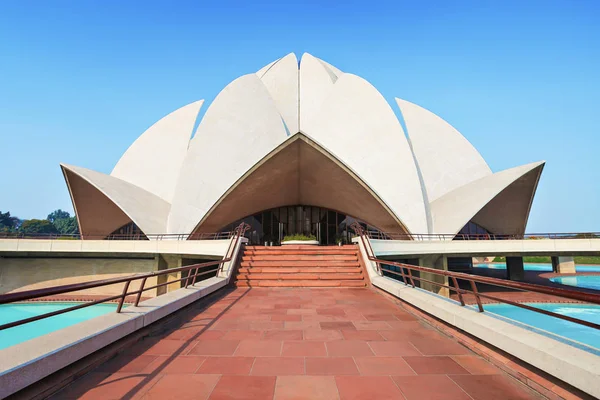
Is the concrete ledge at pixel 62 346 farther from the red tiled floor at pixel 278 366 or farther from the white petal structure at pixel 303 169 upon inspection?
the white petal structure at pixel 303 169

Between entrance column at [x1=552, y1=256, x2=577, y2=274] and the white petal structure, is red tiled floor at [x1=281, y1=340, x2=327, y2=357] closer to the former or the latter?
the white petal structure

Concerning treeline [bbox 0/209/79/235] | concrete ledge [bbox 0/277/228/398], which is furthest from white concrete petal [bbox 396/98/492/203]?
treeline [bbox 0/209/79/235]

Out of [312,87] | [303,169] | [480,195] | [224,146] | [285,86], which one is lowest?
[480,195]

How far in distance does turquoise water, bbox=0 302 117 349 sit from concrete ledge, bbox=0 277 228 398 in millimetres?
7849

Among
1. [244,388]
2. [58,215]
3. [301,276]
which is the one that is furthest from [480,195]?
[58,215]

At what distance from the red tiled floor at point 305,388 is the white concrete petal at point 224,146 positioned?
17787mm

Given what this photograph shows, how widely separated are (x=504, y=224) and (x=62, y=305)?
99.3 ft

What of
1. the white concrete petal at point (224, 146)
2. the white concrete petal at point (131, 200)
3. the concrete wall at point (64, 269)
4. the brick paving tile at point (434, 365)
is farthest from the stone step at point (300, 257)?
the white concrete petal at point (131, 200)

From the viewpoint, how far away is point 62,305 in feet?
47.0

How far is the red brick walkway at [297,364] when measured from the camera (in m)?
2.61

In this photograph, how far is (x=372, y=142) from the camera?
840 inches

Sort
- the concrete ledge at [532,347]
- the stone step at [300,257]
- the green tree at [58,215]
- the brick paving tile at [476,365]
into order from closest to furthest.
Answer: the concrete ledge at [532,347] → the brick paving tile at [476,365] → the stone step at [300,257] → the green tree at [58,215]

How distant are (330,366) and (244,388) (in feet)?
3.12

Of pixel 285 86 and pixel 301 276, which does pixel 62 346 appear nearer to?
pixel 301 276
